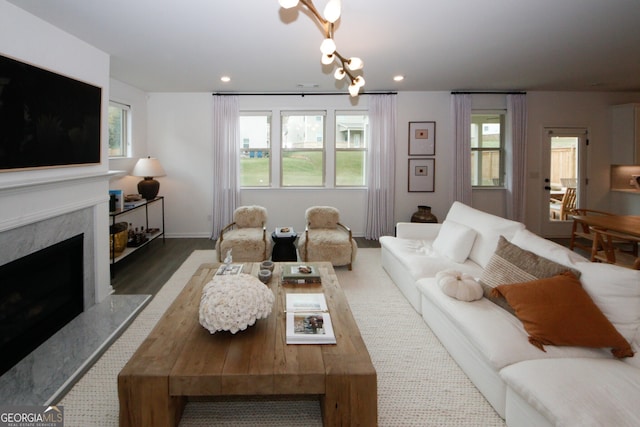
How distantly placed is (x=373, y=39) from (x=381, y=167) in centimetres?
294

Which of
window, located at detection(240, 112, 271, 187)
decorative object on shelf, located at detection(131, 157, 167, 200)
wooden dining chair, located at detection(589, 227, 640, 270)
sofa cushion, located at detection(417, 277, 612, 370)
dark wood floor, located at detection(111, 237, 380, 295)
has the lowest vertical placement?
dark wood floor, located at detection(111, 237, 380, 295)

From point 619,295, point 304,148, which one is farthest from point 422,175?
point 619,295

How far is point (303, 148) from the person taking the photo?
6535 millimetres

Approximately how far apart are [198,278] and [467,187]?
5.05 m

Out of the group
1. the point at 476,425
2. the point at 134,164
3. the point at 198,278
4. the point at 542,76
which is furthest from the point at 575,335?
the point at 134,164

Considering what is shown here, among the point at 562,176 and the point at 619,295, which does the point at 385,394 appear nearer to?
the point at 619,295

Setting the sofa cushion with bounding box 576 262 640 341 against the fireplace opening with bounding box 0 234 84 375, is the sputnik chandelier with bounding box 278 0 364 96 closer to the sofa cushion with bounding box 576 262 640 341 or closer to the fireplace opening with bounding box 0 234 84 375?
the sofa cushion with bounding box 576 262 640 341

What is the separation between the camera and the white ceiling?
2834mm

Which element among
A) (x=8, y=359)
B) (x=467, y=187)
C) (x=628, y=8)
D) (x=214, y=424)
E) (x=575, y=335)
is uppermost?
(x=628, y=8)

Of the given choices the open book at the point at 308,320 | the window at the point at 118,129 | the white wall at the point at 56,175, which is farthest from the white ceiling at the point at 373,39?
the open book at the point at 308,320

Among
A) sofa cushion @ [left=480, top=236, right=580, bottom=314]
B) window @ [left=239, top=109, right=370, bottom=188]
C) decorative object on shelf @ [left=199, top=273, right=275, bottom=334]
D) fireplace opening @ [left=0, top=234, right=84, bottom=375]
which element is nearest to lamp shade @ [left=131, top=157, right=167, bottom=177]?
window @ [left=239, top=109, right=370, bottom=188]

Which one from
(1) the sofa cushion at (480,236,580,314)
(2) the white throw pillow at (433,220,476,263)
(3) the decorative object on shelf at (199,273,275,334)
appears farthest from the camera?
(2) the white throw pillow at (433,220,476,263)

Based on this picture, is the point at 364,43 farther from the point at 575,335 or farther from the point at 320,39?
the point at 575,335

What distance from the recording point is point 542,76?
518cm
